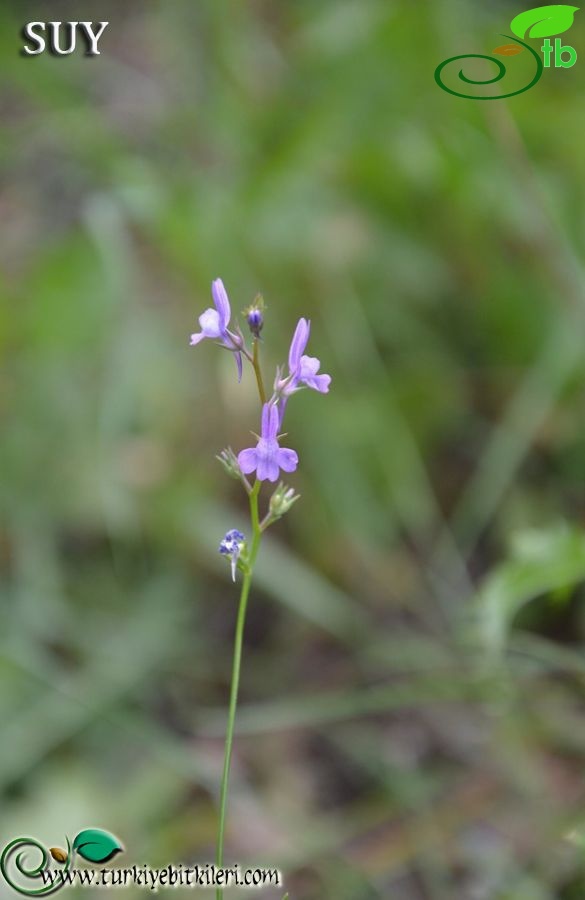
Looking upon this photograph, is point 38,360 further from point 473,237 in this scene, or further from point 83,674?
point 473,237

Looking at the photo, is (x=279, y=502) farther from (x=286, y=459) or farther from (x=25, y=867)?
(x=25, y=867)

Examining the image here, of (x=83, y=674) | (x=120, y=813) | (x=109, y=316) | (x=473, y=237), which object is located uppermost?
(x=473, y=237)

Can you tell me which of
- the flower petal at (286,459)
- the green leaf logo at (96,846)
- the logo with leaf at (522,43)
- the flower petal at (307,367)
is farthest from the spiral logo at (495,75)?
the green leaf logo at (96,846)

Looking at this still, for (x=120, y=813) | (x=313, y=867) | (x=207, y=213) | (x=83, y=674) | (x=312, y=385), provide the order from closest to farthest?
(x=312, y=385), (x=313, y=867), (x=120, y=813), (x=83, y=674), (x=207, y=213)

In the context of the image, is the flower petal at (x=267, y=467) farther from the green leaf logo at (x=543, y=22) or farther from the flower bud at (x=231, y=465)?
the green leaf logo at (x=543, y=22)

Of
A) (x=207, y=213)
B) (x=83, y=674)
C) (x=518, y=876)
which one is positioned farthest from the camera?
(x=207, y=213)

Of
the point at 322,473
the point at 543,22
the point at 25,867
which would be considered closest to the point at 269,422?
the point at 25,867

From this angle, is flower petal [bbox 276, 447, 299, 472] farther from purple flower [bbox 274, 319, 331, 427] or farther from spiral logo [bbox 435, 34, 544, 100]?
spiral logo [bbox 435, 34, 544, 100]

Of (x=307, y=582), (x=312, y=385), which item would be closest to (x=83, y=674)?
(x=307, y=582)

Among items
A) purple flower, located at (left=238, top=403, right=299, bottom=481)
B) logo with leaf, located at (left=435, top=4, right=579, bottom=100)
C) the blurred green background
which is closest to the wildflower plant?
purple flower, located at (left=238, top=403, right=299, bottom=481)
